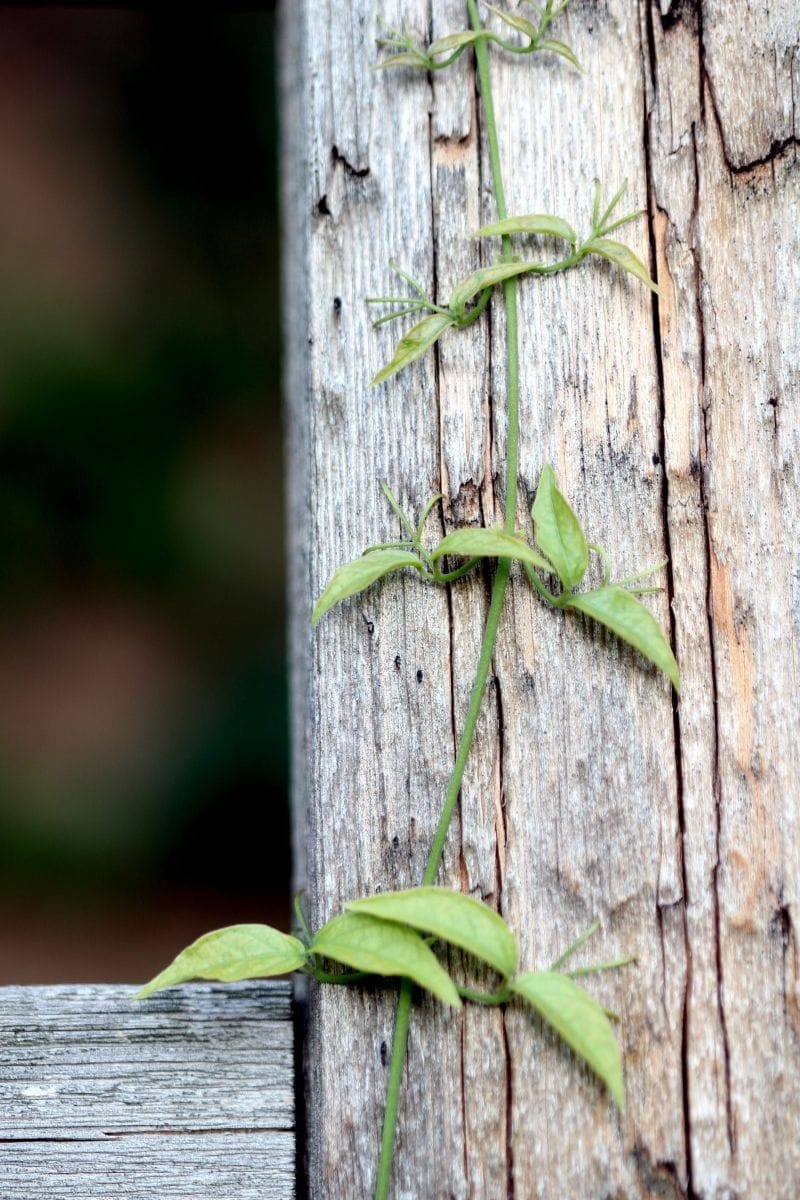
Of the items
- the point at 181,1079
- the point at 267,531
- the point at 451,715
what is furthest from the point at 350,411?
the point at 267,531

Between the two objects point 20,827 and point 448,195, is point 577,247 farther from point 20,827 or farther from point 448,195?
point 20,827

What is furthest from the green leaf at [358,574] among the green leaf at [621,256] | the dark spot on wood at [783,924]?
the dark spot on wood at [783,924]

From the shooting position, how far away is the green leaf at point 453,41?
3.10 ft

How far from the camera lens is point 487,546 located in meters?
0.85

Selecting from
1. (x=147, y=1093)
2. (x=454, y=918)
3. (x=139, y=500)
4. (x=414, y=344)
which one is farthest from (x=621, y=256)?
(x=139, y=500)

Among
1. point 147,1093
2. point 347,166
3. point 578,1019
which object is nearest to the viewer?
point 578,1019

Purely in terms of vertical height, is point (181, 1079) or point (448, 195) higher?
point (448, 195)

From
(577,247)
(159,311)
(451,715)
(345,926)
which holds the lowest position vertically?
(345,926)

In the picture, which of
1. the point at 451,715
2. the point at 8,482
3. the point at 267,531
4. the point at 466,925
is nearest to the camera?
the point at 466,925

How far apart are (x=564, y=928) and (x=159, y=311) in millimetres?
2459

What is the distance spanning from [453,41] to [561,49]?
0.11m

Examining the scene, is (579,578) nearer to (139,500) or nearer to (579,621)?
(579,621)

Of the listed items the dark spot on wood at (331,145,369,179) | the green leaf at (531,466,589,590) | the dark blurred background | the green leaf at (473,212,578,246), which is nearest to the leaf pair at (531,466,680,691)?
the green leaf at (531,466,589,590)

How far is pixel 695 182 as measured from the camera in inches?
37.4
